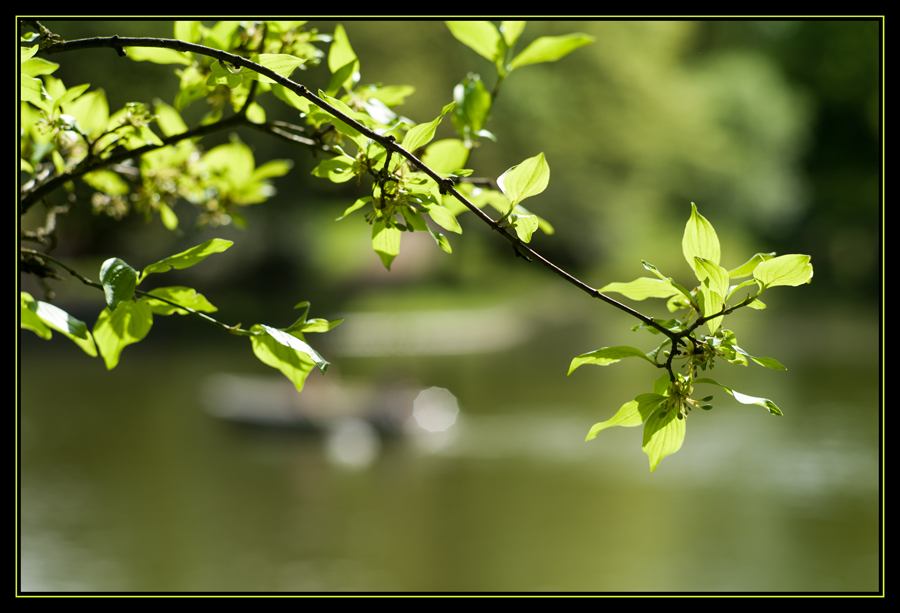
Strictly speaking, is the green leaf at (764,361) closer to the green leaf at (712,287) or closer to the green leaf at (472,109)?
the green leaf at (712,287)

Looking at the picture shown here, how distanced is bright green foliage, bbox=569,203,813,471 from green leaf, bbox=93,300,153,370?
415 millimetres

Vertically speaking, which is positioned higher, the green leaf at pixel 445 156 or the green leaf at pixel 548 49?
the green leaf at pixel 548 49

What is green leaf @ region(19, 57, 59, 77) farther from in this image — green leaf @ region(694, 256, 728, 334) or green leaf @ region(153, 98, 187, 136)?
green leaf @ region(694, 256, 728, 334)

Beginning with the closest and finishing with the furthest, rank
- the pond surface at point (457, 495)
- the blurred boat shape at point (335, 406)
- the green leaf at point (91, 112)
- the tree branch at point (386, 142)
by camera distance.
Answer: the tree branch at point (386, 142) < the green leaf at point (91, 112) < the pond surface at point (457, 495) < the blurred boat shape at point (335, 406)

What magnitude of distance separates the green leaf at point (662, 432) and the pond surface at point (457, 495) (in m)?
5.30

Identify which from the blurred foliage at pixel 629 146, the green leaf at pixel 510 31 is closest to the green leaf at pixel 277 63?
the green leaf at pixel 510 31

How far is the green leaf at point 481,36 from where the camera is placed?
86cm

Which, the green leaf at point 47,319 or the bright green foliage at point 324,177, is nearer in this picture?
the bright green foliage at point 324,177

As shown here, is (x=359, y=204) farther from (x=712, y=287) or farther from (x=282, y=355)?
(x=712, y=287)

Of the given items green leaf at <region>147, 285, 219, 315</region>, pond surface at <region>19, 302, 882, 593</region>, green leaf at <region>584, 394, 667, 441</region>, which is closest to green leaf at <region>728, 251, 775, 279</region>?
green leaf at <region>584, 394, 667, 441</region>

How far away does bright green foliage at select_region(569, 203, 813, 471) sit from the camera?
2.11 feet

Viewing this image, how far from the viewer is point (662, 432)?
2.27ft

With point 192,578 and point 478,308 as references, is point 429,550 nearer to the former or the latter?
point 192,578
